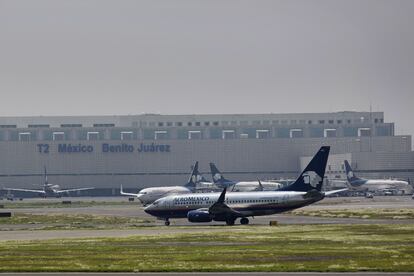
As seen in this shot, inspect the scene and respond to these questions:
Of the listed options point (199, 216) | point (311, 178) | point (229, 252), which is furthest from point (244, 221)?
point (229, 252)

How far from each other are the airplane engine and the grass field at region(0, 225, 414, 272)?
59.0ft

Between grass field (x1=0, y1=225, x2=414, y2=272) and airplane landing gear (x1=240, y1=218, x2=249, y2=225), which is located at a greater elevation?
grass field (x1=0, y1=225, x2=414, y2=272)

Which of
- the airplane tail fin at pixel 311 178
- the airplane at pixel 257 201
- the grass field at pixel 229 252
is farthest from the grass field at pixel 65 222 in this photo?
the grass field at pixel 229 252

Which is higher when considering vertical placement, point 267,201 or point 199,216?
point 267,201

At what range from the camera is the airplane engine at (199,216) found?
98.9 meters

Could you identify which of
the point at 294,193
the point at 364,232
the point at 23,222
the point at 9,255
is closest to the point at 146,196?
the point at 23,222

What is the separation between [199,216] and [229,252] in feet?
133

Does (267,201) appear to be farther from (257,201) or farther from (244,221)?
(244,221)

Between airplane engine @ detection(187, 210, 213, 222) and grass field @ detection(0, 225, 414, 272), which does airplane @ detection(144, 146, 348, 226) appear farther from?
grass field @ detection(0, 225, 414, 272)

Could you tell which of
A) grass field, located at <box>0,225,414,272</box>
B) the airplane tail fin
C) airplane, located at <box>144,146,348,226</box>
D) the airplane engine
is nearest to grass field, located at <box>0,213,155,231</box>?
the airplane engine

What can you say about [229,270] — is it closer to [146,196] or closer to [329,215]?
[329,215]

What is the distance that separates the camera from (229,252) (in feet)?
194

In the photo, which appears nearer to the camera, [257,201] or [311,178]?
[257,201]

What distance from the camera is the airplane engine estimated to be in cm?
9888
